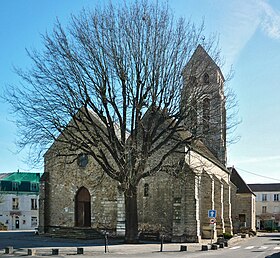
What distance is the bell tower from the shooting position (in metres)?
26.9

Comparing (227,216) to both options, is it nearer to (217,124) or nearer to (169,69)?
(217,124)

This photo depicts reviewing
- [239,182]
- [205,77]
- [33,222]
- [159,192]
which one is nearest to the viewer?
[205,77]

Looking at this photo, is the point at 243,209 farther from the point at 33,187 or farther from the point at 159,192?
the point at 33,187

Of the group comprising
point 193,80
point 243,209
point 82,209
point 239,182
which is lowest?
point 243,209

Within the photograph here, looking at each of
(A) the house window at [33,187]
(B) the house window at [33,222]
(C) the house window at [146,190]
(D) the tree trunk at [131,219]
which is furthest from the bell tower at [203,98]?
(A) the house window at [33,187]

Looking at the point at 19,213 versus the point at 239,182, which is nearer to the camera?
the point at 239,182

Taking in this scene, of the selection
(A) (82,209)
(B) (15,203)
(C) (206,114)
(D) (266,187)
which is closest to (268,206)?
(D) (266,187)

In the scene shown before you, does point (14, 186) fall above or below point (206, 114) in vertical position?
below

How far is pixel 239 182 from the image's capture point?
5919cm

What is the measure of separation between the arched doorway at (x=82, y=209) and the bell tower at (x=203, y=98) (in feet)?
40.9

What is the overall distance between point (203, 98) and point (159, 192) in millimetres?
8873

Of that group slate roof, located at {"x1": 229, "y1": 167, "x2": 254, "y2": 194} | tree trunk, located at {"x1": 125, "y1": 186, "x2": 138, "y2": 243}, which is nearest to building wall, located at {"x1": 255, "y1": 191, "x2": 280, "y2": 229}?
slate roof, located at {"x1": 229, "y1": 167, "x2": 254, "y2": 194}

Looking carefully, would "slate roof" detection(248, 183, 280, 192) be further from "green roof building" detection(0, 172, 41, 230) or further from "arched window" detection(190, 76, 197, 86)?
"arched window" detection(190, 76, 197, 86)

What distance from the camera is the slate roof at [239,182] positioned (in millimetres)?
57688
